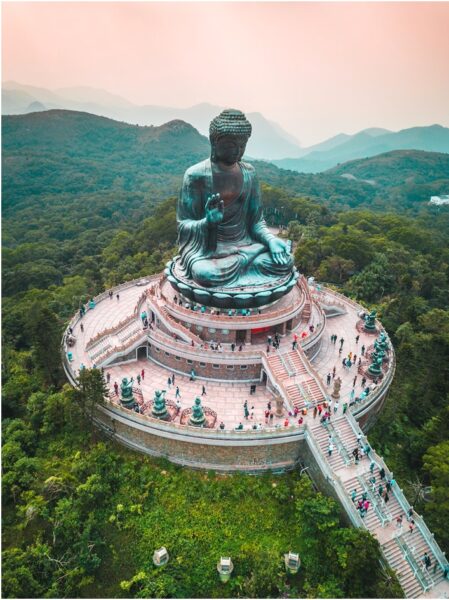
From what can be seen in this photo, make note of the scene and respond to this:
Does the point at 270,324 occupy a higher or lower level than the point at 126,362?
higher

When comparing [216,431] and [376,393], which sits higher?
[376,393]

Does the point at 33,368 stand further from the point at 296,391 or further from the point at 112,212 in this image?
the point at 112,212

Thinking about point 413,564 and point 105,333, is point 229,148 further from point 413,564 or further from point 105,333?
point 413,564

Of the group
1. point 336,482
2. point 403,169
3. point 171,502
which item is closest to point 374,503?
point 336,482

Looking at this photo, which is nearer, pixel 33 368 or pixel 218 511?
pixel 218 511

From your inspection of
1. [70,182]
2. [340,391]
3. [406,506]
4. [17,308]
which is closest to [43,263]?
[17,308]

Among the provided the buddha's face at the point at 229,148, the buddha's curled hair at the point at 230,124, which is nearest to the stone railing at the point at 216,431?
the buddha's face at the point at 229,148
